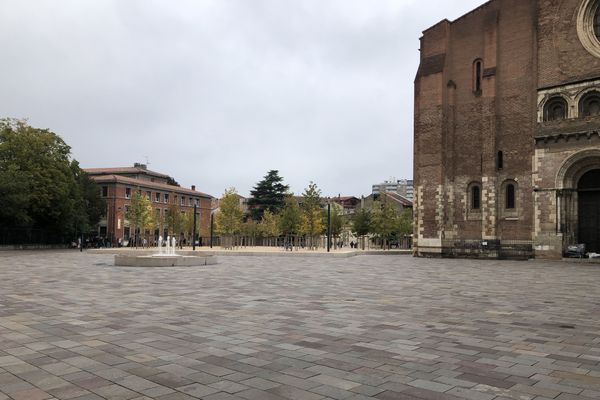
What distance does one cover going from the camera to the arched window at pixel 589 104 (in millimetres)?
29875

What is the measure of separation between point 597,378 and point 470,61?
33.5 m

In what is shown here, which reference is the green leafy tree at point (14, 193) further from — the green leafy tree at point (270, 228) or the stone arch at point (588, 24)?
the stone arch at point (588, 24)

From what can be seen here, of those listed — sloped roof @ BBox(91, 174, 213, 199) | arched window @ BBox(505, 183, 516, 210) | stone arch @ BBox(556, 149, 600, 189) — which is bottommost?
arched window @ BBox(505, 183, 516, 210)

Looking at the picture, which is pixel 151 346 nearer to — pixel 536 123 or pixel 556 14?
pixel 536 123

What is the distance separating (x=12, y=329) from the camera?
7961 mm

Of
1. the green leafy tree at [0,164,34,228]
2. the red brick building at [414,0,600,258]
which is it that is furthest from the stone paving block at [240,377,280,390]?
the green leafy tree at [0,164,34,228]

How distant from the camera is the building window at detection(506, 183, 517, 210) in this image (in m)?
33.0

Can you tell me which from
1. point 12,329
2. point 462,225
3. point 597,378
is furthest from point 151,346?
point 462,225

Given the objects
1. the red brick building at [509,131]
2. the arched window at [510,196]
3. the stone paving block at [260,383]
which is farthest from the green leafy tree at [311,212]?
the stone paving block at [260,383]

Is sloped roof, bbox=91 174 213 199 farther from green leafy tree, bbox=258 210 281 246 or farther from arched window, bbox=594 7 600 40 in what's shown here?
arched window, bbox=594 7 600 40

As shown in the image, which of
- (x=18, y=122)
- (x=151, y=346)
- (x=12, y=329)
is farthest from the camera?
(x=18, y=122)

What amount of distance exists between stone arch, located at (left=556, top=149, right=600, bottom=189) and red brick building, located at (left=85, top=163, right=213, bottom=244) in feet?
169

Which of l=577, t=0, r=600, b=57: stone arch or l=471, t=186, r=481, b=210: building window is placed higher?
l=577, t=0, r=600, b=57: stone arch

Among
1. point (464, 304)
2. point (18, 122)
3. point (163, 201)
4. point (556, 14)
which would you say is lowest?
point (464, 304)
